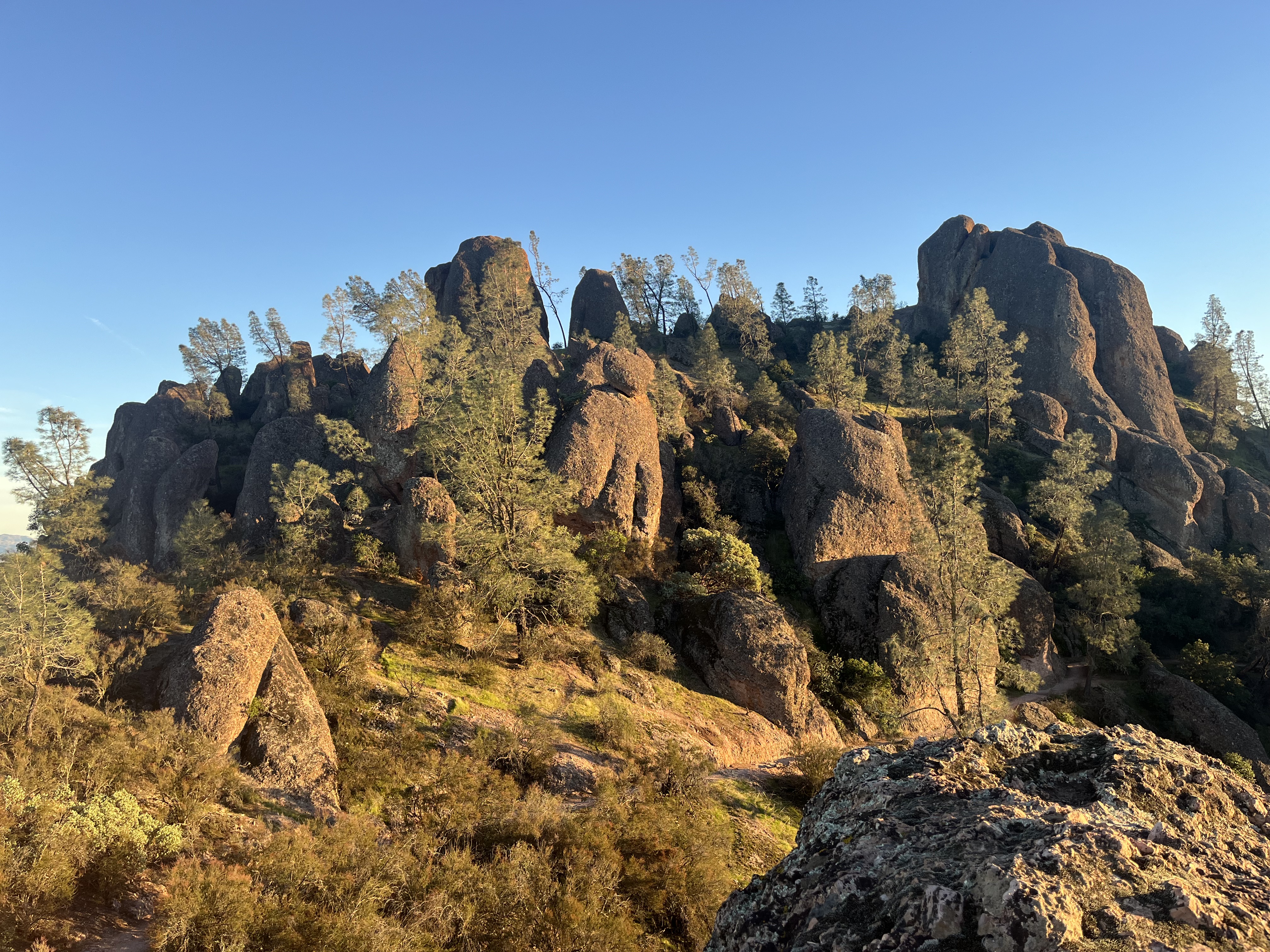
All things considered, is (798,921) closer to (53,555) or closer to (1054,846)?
(1054,846)

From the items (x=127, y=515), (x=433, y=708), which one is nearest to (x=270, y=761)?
(x=433, y=708)

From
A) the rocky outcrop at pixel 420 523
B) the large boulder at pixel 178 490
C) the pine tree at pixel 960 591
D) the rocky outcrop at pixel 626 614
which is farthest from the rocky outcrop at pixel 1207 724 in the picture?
the large boulder at pixel 178 490

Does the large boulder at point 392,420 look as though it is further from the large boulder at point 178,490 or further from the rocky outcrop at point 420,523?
the large boulder at point 178,490

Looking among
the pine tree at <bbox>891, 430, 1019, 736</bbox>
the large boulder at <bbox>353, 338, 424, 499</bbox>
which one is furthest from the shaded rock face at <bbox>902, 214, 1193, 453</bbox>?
the large boulder at <bbox>353, 338, 424, 499</bbox>

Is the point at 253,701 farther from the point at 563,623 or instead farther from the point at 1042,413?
the point at 1042,413

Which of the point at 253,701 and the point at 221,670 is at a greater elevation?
the point at 221,670

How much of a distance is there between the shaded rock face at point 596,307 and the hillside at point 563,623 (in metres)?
20.9

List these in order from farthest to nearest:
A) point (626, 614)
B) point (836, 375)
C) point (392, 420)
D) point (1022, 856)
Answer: point (836, 375)
point (392, 420)
point (626, 614)
point (1022, 856)

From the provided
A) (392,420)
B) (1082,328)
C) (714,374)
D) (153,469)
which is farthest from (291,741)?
(1082,328)

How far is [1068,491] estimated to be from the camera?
3981 centimetres

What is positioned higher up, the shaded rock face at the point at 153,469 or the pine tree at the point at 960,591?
the shaded rock face at the point at 153,469

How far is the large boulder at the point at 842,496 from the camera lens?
110ft

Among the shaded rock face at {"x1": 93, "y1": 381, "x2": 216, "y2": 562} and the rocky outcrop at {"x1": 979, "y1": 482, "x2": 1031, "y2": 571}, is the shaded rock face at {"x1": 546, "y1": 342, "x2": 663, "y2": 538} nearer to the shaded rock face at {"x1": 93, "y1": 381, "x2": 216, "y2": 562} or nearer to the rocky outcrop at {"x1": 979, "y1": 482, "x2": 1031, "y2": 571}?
the rocky outcrop at {"x1": 979, "y1": 482, "x2": 1031, "y2": 571}

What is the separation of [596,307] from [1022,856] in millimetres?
85247
